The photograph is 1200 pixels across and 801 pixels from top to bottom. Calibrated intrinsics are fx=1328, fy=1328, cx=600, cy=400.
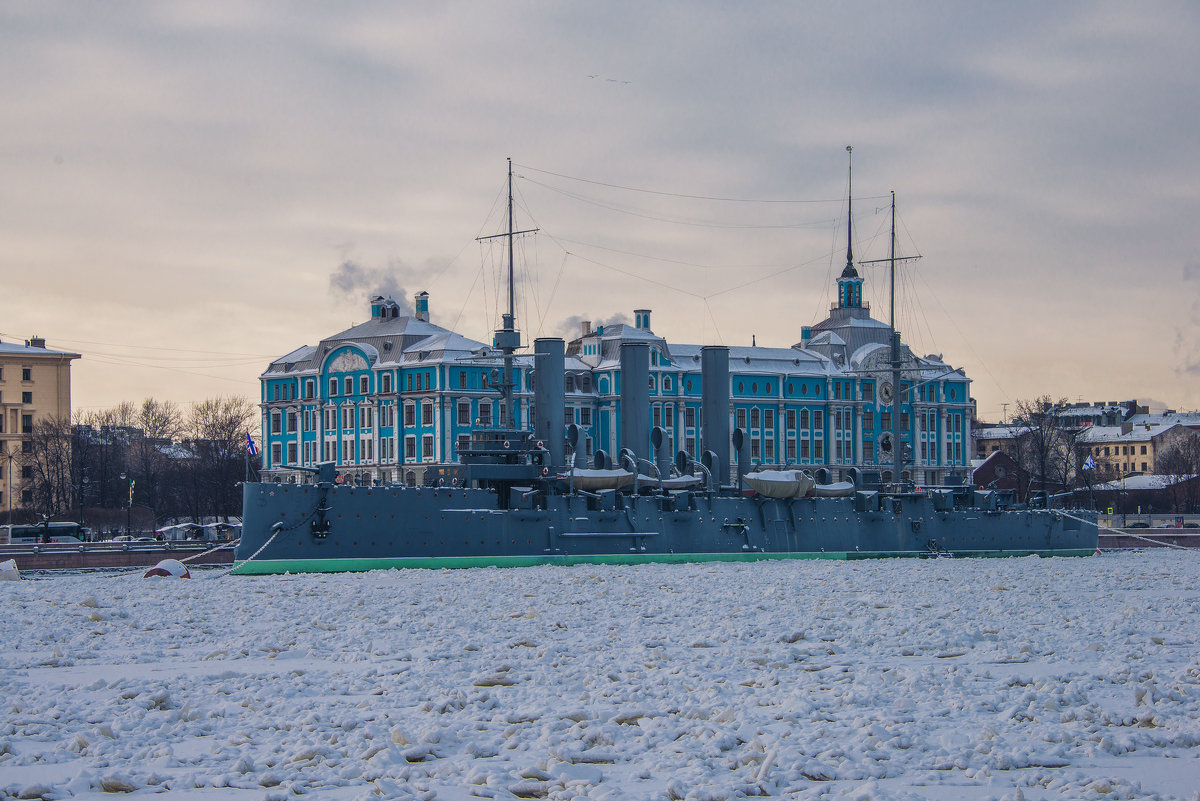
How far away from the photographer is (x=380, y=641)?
67.3 ft

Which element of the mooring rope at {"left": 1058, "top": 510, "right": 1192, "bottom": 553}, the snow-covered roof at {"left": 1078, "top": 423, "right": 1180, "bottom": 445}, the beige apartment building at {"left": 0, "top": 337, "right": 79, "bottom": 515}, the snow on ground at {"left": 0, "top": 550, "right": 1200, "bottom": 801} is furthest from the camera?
the snow-covered roof at {"left": 1078, "top": 423, "right": 1180, "bottom": 445}

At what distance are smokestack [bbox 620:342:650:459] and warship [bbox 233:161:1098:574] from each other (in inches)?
2.5

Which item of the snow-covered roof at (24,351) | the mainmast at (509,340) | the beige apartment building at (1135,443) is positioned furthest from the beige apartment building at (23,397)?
the beige apartment building at (1135,443)

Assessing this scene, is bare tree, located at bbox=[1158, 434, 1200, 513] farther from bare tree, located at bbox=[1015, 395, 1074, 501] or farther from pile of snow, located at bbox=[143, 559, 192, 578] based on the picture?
pile of snow, located at bbox=[143, 559, 192, 578]

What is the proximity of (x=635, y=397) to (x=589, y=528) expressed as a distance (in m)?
8.64

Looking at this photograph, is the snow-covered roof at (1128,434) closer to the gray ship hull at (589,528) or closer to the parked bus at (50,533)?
the gray ship hull at (589,528)

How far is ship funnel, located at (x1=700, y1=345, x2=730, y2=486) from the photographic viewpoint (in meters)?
53.1

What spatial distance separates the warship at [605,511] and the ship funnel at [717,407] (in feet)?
0.19

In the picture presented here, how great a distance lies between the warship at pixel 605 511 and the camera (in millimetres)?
39156

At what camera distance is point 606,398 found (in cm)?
9069

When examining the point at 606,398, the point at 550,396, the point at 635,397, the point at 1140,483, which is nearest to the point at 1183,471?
the point at 1140,483

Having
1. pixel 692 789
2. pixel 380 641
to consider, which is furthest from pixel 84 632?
pixel 692 789

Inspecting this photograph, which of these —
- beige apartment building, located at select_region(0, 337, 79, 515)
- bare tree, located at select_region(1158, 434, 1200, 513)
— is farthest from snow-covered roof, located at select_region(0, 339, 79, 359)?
bare tree, located at select_region(1158, 434, 1200, 513)

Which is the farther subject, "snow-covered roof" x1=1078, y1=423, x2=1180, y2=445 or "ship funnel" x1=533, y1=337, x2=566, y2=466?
"snow-covered roof" x1=1078, y1=423, x2=1180, y2=445
